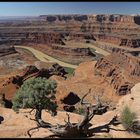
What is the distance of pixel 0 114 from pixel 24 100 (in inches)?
229

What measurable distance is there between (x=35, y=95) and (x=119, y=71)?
3442cm

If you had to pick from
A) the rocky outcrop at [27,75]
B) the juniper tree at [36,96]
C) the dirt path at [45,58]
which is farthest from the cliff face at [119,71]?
the juniper tree at [36,96]

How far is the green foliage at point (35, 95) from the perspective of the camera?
26.9 metres

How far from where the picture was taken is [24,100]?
1067 inches

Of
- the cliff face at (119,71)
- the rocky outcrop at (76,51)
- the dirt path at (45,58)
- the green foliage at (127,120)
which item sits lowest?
the dirt path at (45,58)

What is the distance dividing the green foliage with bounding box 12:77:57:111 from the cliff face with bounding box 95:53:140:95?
24724 mm

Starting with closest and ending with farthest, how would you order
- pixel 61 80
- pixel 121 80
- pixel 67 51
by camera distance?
1. pixel 121 80
2. pixel 61 80
3. pixel 67 51

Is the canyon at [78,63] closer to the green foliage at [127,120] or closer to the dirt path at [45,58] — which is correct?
the dirt path at [45,58]

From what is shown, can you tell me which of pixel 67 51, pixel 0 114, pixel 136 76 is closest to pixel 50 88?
pixel 0 114

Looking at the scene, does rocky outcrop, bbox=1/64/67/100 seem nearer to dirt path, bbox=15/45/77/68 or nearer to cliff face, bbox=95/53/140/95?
cliff face, bbox=95/53/140/95

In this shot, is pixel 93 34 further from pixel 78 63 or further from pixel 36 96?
pixel 36 96

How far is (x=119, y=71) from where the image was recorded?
5931 centimetres

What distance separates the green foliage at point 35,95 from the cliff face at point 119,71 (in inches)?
973

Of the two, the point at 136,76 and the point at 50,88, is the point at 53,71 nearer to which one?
the point at 136,76
